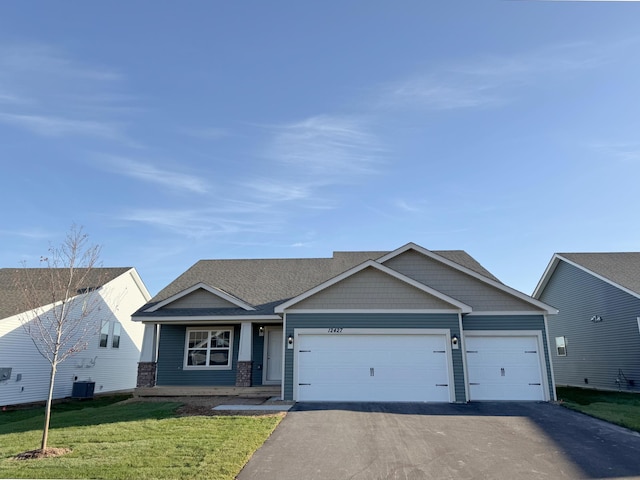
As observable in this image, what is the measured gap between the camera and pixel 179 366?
16.5 m

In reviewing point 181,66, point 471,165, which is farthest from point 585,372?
point 181,66

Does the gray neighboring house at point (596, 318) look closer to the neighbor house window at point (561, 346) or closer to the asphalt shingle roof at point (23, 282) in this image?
the neighbor house window at point (561, 346)

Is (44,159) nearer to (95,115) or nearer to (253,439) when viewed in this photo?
(95,115)

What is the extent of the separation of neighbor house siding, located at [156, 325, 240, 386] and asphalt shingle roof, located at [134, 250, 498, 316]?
119cm

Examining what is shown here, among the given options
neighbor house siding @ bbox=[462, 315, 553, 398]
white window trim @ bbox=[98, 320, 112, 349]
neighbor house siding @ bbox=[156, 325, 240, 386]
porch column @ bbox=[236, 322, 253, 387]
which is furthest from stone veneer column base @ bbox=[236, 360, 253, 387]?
white window trim @ bbox=[98, 320, 112, 349]

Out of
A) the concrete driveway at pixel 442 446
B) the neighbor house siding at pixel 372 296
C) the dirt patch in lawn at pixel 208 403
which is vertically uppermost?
the neighbor house siding at pixel 372 296

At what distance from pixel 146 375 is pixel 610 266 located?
68.7 feet

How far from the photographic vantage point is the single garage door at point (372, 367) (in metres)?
13.1

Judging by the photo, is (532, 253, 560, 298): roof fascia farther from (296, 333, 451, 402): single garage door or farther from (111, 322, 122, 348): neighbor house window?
(111, 322, 122, 348): neighbor house window

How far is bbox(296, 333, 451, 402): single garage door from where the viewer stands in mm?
13055

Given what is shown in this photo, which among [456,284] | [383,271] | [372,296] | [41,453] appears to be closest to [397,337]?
[372,296]

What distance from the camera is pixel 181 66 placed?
1306cm

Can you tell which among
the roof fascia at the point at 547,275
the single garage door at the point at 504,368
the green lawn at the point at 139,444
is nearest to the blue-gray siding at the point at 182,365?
the green lawn at the point at 139,444

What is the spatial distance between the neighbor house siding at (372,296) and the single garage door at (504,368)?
6.59 feet
